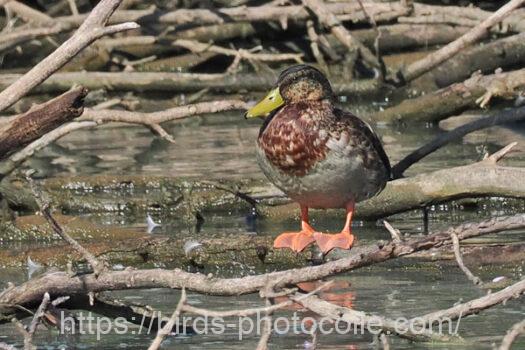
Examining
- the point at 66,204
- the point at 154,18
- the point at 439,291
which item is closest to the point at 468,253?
the point at 439,291

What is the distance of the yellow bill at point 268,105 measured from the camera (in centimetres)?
702

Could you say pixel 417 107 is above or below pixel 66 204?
above

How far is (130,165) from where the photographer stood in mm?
10109

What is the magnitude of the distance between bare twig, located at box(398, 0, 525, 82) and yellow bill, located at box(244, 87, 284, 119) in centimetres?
149

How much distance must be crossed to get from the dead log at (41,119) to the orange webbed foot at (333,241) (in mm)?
1738

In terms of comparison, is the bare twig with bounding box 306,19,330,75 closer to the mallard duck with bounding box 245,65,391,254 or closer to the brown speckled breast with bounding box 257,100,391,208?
the mallard duck with bounding box 245,65,391,254

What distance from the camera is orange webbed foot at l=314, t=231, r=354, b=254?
6398mm

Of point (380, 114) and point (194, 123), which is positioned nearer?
point (380, 114)

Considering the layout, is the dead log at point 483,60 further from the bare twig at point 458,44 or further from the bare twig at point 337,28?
the bare twig at point 458,44

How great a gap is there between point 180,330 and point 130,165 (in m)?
4.73

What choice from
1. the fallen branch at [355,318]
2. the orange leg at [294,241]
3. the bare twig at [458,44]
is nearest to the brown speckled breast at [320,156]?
the orange leg at [294,241]

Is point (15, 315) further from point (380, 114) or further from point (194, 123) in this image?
point (194, 123)

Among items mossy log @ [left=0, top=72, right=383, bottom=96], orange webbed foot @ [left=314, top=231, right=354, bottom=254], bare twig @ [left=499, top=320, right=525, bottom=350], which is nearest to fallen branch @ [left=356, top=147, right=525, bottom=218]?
orange webbed foot @ [left=314, top=231, right=354, bottom=254]

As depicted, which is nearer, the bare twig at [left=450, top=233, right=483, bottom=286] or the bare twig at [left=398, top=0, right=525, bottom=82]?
the bare twig at [left=450, top=233, right=483, bottom=286]
